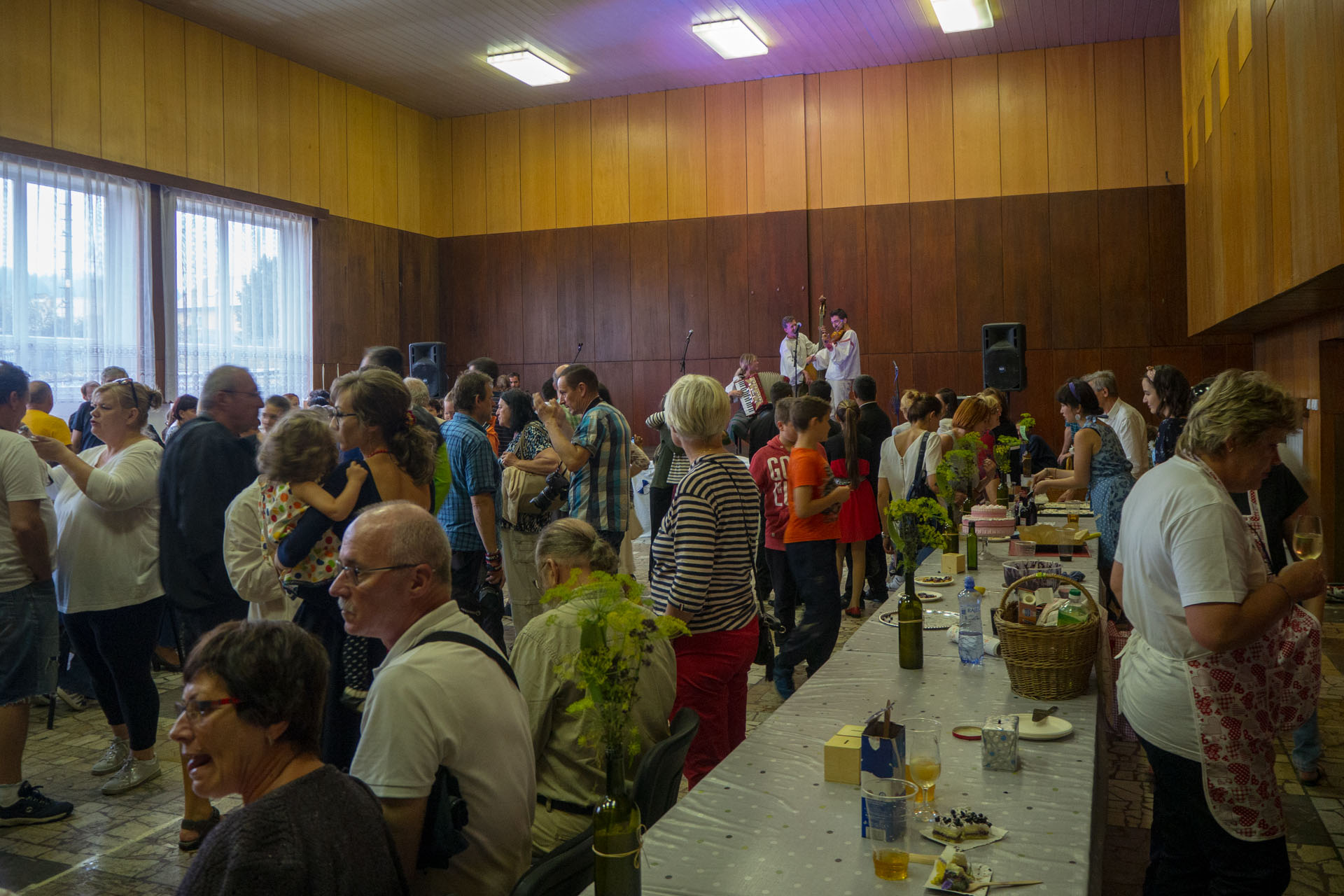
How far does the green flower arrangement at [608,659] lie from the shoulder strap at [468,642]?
356 millimetres

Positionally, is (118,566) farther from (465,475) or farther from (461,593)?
(465,475)

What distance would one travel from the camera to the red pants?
2.79m

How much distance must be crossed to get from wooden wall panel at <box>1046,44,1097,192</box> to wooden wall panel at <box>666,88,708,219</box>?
14.2ft

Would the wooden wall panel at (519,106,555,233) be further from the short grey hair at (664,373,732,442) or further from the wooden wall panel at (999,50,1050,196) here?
the short grey hair at (664,373,732,442)

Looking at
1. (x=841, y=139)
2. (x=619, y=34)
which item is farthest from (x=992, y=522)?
(x=841, y=139)

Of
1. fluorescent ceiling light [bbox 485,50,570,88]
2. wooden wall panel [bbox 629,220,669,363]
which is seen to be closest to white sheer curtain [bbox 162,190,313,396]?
fluorescent ceiling light [bbox 485,50,570,88]

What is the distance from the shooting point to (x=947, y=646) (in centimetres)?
291

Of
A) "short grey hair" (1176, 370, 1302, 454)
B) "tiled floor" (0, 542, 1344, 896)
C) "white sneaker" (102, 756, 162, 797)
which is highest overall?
"short grey hair" (1176, 370, 1302, 454)

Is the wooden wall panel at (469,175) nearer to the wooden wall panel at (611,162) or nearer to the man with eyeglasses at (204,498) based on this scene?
the wooden wall panel at (611,162)

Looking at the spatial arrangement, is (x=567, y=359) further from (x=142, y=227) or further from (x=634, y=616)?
(x=634, y=616)

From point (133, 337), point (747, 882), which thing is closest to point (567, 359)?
point (133, 337)

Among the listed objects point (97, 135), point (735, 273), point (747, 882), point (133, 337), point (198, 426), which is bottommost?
point (747, 882)

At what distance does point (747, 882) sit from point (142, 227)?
33.9 ft

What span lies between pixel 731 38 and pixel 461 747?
10.7 metres
